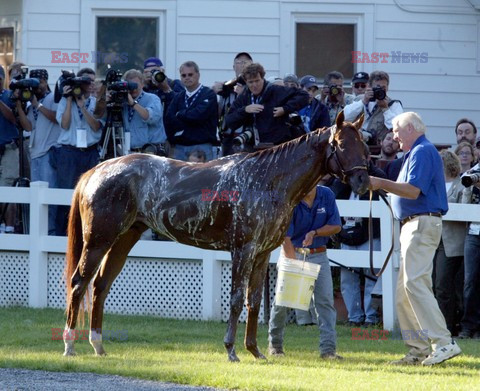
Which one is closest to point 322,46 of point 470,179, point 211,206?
point 470,179

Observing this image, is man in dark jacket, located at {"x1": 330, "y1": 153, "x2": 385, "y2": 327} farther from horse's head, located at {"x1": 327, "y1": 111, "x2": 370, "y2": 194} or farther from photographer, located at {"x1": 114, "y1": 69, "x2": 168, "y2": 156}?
horse's head, located at {"x1": 327, "y1": 111, "x2": 370, "y2": 194}

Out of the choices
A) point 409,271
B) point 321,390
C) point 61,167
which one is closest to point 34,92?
point 61,167

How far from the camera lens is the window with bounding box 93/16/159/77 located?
16.9m

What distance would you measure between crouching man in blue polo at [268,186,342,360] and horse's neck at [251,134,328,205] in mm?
391

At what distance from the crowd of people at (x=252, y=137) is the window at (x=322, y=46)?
2146 mm

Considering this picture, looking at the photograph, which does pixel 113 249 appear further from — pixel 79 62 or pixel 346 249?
→ pixel 79 62

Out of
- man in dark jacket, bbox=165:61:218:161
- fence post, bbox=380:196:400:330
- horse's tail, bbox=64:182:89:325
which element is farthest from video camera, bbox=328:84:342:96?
horse's tail, bbox=64:182:89:325

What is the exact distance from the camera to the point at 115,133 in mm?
13617

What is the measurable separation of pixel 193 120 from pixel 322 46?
424 cm

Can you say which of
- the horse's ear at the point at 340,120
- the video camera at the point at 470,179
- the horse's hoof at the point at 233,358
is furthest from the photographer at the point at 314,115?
the horse's hoof at the point at 233,358

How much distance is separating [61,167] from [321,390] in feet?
23.0

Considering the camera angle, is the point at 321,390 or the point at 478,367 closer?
the point at 321,390

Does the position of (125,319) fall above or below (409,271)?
below

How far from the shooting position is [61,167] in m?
13.9
